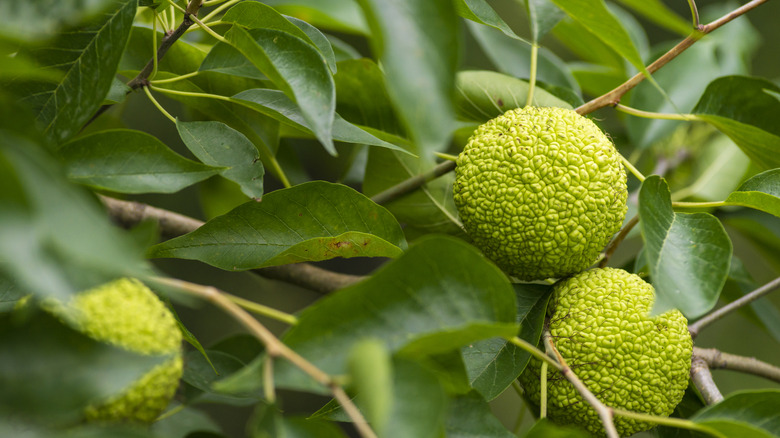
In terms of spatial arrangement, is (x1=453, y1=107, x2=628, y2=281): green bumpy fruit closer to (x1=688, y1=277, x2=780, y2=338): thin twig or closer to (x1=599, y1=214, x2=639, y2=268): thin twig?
(x1=599, y1=214, x2=639, y2=268): thin twig

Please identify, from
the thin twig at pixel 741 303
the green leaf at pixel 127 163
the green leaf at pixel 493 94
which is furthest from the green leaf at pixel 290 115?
the thin twig at pixel 741 303

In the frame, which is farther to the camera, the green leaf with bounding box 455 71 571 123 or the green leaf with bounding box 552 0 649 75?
the green leaf with bounding box 455 71 571 123

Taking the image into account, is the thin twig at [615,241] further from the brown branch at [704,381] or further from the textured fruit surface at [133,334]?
the textured fruit surface at [133,334]

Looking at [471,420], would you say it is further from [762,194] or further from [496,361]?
[762,194]

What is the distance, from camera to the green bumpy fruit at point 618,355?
26.3 inches

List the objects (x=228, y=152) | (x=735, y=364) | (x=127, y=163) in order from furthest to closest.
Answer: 1. (x=735, y=364)
2. (x=228, y=152)
3. (x=127, y=163)

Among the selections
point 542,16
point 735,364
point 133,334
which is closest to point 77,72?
point 133,334

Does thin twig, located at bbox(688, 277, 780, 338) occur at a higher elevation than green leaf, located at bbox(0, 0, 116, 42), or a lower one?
lower

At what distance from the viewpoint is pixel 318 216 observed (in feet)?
2.32

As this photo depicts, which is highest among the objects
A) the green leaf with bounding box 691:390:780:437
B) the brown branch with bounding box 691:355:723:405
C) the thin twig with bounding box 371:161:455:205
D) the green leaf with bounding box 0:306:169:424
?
the green leaf with bounding box 0:306:169:424

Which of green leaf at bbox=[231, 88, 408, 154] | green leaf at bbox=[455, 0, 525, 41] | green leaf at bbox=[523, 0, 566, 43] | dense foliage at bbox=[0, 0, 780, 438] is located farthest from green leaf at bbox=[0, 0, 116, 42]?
green leaf at bbox=[523, 0, 566, 43]

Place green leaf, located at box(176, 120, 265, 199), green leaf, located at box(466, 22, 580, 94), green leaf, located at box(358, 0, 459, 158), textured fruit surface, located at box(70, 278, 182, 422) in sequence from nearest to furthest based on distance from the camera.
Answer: green leaf, located at box(358, 0, 459, 158) < textured fruit surface, located at box(70, 278, 182, 422) < green leaf, located at box(176, 120, 265, 199) < green leaf, located at box(466, 22, 580, 94)

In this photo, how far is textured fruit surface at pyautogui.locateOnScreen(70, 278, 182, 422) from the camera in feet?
1.63

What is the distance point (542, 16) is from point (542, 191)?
34cm
